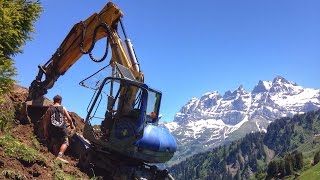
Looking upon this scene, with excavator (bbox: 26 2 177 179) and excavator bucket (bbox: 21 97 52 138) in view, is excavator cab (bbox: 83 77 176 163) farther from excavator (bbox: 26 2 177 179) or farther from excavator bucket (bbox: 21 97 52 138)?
excavator bucket (bbox: 21 97 52 138)

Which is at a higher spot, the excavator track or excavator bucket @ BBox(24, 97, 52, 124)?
excavator bucket @ BBox(24, 97, 52, 124)

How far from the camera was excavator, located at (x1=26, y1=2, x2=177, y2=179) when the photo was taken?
53.1 feet

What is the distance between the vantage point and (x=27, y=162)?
1332cm

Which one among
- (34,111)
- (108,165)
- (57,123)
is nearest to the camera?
(108,165)

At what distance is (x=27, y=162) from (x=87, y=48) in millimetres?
6951

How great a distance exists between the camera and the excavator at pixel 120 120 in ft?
53.1

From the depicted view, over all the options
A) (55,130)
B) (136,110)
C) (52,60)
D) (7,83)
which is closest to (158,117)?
(136,110)

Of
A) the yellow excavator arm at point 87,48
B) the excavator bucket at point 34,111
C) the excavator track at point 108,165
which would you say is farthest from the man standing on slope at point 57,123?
the yellow excavator arm at point 87,48

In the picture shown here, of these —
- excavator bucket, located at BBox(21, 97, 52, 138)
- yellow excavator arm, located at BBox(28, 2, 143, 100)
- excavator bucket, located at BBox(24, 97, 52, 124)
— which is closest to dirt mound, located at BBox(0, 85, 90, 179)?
excavator bucket, located at BBox(21, 97, 52, 138)

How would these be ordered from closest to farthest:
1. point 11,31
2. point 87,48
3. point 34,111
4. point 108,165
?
point 11,31, point 108,165, point 87,48, point 34,111

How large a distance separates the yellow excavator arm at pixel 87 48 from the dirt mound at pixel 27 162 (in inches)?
59.5

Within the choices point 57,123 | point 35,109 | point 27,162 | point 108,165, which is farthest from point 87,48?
point 27,162

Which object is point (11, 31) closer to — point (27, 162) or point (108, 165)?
point (27, 162)

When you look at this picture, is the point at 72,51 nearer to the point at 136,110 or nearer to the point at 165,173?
the point at 136,110
